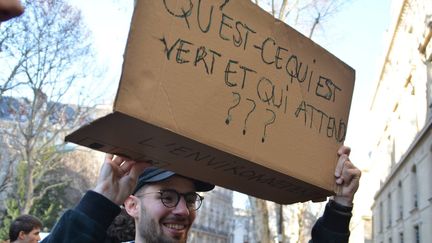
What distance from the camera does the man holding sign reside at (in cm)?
223

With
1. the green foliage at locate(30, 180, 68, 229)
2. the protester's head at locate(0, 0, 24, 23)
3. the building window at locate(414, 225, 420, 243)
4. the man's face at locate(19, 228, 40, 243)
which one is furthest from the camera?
the green foliage at locate(30, 180, 68, 229)

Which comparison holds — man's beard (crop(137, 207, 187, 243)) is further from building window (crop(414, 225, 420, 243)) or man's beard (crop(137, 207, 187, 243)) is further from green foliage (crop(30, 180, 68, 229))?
green foliage (crop(30, 180, 68, 229))

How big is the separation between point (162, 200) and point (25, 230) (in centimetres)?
418

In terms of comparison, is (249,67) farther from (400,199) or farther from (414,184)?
(400,199)

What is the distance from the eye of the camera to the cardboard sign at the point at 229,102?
1863 millimetres

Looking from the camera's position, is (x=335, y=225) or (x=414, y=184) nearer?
(x=335, y=225)

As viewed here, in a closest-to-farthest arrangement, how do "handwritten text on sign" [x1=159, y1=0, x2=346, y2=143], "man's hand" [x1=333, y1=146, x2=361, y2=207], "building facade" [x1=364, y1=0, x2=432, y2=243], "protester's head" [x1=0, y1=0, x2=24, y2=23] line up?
"protester's head" [x1=0, y1=0, x2=24, y2=23] < "handwritten text on sign" [x1=159, y1=0, x2=346, y2=143] < "man's hand" [x1=333, y1=146, x2=361, y2=207] < "building facade" [x1=364, y1=0, x2=432, y2=243]

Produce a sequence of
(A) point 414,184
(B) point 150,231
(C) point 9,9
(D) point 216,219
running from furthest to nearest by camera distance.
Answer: (D) point 216,219 < (A) point 414,184 < (B) point 150,231 < (C) point 9,9

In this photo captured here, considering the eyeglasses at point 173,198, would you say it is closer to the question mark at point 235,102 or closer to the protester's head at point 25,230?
the question mark at point 235,102

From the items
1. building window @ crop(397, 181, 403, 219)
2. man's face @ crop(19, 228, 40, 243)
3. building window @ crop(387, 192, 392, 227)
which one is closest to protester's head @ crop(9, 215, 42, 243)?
man's face @ crop(19, 228, 40, 243)

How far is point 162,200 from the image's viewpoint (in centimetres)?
256

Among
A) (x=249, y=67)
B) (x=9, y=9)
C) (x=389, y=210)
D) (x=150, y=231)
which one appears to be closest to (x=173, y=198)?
(x=150, y=231)

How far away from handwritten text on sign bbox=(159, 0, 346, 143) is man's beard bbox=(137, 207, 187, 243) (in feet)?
2.19

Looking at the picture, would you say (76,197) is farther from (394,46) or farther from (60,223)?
(60,223)
